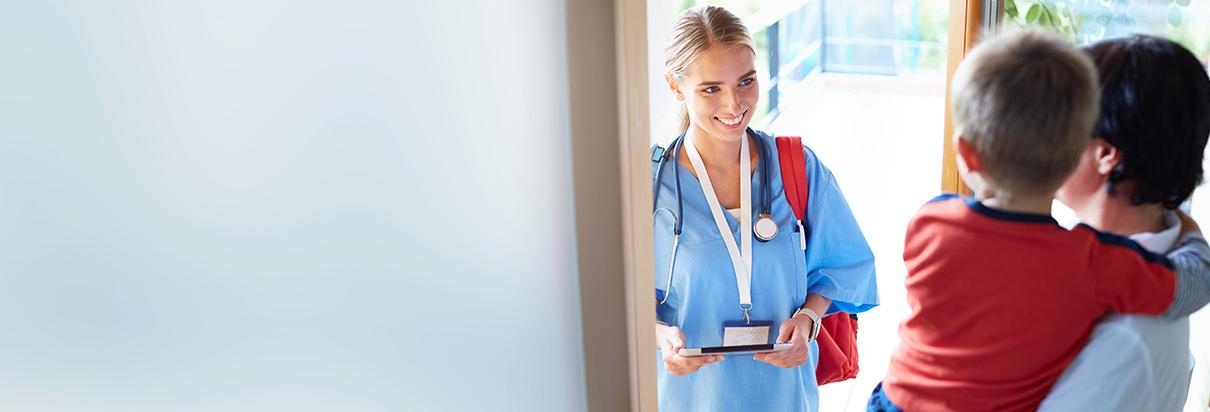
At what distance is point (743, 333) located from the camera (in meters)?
1.48

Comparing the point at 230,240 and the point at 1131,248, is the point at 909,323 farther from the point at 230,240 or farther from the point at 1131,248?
the point at 230,240

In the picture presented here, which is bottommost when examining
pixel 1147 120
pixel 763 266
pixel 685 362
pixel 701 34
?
pixel 685 362

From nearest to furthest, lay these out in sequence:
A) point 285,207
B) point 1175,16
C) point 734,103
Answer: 1. point 285,207
2. point 734,103
3. point 1175,16

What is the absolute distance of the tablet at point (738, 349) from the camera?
56.0 inches

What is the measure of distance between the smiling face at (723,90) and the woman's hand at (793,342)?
0.92 ft

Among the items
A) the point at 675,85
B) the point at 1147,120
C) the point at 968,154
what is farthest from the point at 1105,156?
the point at 675,85

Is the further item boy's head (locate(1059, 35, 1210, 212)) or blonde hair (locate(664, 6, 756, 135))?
blonde hair (locate(664, 6, 756, 135))

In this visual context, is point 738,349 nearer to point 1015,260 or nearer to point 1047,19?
point 1015,260

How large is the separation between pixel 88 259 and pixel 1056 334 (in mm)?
787

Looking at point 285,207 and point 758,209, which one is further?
point 758,209

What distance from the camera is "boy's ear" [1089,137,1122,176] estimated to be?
933mm

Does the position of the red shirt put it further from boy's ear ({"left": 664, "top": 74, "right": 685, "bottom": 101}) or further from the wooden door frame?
the wooden door frame

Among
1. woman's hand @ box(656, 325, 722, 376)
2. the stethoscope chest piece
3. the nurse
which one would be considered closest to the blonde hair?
the nurse

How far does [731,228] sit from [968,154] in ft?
2.01
